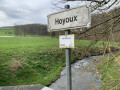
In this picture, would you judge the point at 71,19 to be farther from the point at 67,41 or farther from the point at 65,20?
the point at 67,41

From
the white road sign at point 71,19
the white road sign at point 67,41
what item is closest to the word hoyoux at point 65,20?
the white road sign at point 71,19

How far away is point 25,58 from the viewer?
7.85m

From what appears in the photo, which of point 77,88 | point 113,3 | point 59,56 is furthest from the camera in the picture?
point 59,56

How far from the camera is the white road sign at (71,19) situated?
4.95 ft

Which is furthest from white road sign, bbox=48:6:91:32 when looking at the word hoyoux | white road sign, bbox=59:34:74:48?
white road sign, bbox=59:34:74:48

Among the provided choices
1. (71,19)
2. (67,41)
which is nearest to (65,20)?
(71,19)

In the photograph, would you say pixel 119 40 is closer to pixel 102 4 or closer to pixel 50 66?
pixel 102 4

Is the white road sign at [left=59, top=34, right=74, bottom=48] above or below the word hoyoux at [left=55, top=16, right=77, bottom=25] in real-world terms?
below

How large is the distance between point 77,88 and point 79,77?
133cm

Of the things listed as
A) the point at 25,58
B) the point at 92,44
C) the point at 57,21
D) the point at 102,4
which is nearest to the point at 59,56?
the point at 25,58

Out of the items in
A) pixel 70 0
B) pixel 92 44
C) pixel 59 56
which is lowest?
pixel 59 56

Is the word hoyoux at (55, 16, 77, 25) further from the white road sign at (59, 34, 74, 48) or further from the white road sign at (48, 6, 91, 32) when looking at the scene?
the white road sign at (59, 34, 74, 48)

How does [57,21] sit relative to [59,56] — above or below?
above

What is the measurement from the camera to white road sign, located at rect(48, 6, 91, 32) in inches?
59.4
